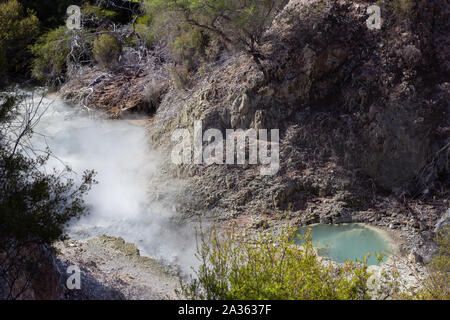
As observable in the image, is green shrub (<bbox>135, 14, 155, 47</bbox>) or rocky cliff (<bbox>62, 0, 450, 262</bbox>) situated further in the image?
green shrub (<bbox>135, 14, 155, 47</bbox>)

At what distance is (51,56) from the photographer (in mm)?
15703

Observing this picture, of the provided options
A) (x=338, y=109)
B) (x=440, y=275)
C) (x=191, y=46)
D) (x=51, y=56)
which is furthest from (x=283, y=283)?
(x=51, y=56)

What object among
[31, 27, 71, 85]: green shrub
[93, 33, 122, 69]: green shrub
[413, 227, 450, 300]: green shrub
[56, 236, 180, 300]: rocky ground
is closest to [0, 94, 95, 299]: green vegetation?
[56, 236, 180, 300]: rocky ground

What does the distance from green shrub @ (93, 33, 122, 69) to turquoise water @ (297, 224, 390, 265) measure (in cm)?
967

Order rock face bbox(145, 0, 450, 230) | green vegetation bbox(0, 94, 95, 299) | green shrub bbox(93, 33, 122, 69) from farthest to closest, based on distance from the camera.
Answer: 1. green shrub bbox(93, 33, 122, 69)
2. rock face bbox(145, 0, 450, 230)
3. green vegetation bbox(0, 94, 95, 299)

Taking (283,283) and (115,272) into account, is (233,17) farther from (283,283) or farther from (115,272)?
(283,283)

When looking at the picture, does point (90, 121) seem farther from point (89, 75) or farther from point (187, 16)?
point (187, 16)

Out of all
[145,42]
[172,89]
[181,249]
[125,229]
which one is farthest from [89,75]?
[181,249]

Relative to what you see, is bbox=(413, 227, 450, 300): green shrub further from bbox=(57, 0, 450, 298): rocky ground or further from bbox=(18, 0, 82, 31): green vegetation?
bbox=(18, 0, 82, 31): green vegetation

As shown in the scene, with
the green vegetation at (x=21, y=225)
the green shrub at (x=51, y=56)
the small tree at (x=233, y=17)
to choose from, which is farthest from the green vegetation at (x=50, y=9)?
the green vegetation at (x=21, y=225)

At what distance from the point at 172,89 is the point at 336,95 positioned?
4867 millimetres

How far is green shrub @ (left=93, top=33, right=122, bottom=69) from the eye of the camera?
15.2 metres

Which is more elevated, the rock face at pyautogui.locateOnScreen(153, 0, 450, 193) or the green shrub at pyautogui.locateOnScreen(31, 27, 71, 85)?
the green shrub at pyautogui.locateOnScreen(31, 27, 71, 85)

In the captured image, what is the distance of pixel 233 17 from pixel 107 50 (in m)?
5.87
